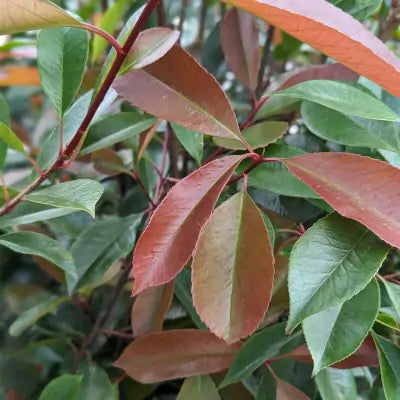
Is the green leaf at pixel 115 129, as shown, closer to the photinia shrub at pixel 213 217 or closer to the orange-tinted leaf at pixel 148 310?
the photinia shrub at pixel 213 217

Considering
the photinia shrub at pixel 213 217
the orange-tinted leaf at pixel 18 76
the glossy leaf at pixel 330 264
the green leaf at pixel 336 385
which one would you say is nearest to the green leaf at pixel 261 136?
the photinia shrub at pixel 213 217

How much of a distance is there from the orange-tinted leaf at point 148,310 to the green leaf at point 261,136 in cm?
16

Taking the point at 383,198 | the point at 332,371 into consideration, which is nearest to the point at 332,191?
the point at 383,198

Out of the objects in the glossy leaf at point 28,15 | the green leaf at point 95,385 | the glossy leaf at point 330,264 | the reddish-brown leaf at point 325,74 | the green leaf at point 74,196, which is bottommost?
the green leaf at point 95,385

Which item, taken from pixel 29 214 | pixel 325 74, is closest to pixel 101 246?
pixel 29 214

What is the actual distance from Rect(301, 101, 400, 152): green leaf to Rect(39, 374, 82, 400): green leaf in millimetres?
329

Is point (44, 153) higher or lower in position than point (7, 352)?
higher

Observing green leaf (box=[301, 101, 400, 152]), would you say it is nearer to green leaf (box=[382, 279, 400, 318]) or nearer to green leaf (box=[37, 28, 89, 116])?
green leaf (box=[382, 279, 400, 318])

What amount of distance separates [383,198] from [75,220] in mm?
395

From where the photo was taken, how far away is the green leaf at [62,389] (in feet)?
1.74

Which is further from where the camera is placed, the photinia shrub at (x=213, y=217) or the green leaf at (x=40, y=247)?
the green leaf at (x=40, y=247)

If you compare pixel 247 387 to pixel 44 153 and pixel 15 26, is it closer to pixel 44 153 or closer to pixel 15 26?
pixel 44 153

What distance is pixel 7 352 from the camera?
72 cm

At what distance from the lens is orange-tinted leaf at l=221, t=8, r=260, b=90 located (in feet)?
2.12
